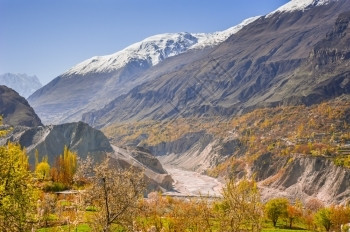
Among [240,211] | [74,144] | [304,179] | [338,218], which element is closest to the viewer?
[240,211]

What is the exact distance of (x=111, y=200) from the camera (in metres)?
21.2

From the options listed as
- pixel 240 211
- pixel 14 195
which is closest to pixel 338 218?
pixel 240 211

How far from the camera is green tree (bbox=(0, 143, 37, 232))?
21.2 meters

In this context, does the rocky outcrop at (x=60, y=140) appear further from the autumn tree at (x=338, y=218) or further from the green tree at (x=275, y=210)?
the autumn tree at (x=338, y=218)

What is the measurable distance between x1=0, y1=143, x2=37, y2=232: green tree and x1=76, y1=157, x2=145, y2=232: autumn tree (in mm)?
3592

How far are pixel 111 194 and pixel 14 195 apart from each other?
5567 mm

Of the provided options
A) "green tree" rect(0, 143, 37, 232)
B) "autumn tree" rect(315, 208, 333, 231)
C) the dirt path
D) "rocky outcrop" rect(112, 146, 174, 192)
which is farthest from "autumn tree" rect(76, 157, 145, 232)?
the dirt path

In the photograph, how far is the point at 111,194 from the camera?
2114cm

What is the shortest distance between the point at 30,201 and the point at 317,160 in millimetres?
123396

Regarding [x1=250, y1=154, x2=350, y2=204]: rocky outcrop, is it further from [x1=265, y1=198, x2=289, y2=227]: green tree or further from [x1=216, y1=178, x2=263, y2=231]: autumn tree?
[x1=216, y1=178, x2=263, y2=231]: autumn tree

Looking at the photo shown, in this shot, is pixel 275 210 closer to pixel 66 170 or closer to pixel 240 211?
pixel 66 170

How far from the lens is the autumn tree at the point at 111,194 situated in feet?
68.1

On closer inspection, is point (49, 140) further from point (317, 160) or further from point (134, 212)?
point (134, 212)

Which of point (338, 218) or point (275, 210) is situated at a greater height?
point (275, 210)
